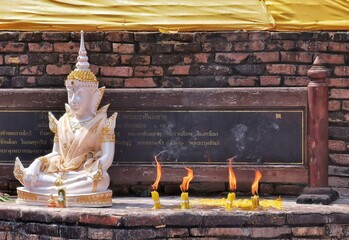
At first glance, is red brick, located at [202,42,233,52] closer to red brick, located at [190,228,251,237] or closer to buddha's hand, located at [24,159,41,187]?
buddha's hand, located at [24,159,41,187]

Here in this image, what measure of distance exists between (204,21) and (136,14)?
62cm

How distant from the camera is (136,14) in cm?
885

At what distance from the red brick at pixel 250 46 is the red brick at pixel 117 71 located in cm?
99

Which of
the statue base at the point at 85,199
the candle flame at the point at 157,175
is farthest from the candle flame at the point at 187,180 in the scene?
the statue base at the point at 85,199

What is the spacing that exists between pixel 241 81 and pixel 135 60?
973 mm

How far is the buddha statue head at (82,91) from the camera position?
7887mm

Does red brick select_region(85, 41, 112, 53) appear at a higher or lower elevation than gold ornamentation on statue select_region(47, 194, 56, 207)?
higher

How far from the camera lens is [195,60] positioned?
28.9 ft

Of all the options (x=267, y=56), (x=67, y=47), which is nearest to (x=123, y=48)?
(x=67, y=47)

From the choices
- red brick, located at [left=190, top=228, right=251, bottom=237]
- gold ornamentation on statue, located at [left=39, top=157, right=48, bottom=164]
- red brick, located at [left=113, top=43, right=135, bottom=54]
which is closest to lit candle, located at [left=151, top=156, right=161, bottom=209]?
red brick, located at [left=190, top=228, right=251, bottom=237]

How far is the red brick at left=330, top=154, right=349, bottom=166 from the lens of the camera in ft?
28.2

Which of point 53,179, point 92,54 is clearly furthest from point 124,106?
point 53,179

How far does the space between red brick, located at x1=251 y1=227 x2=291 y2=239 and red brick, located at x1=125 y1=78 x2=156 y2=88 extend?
2.17 metres

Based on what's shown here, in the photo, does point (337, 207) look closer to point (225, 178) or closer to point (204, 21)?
point (225, 178)
